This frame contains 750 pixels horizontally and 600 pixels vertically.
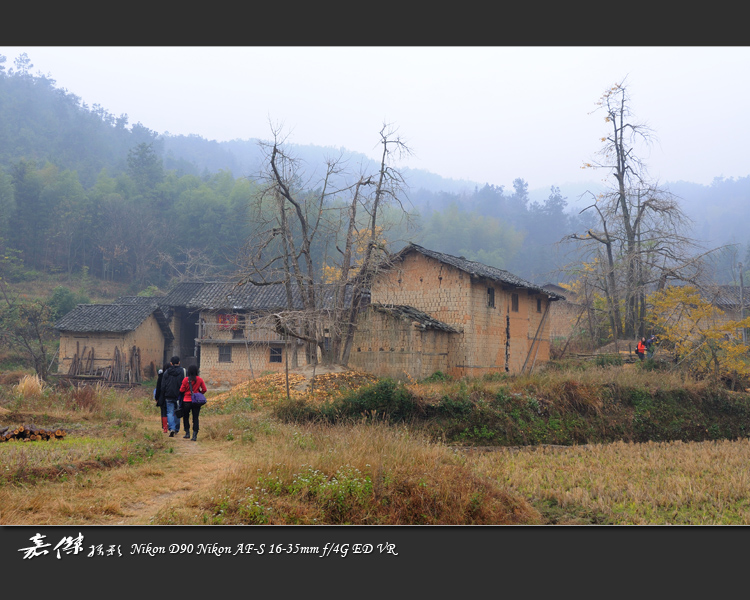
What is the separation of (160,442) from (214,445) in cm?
98

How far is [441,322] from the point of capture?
22.1 metres

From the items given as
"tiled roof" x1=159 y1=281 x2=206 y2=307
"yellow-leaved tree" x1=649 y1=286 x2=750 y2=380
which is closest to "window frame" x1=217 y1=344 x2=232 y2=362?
"tiled roof" x1=159 y1=281 x2=206 y2=307

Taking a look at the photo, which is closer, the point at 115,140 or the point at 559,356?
the point at 559,356

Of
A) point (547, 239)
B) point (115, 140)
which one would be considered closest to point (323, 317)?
point (547, 239)

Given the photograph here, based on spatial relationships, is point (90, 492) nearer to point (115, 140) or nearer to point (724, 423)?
point (724, 423)

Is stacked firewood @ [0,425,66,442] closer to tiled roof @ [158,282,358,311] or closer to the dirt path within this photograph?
the dirt path

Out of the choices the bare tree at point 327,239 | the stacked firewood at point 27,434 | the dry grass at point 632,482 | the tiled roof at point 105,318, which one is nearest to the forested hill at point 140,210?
the bare tree at point 327,239

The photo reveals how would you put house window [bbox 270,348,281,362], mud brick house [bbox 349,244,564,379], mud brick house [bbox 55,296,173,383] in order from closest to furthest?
mud brick house [bbox 349,244,564,379] → mud brick house [bbox 55,296,173,383] → house window [bbox 270,348,281,362]

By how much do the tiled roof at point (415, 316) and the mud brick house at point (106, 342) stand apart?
16.2 m

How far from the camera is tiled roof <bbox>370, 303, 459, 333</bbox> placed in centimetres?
2022

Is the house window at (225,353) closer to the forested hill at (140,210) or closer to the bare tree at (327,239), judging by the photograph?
the forested hill at (140,210)

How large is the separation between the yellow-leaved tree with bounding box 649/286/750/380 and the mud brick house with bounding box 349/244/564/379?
5639mm

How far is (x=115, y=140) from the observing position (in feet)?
325

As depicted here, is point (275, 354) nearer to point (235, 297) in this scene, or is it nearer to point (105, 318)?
point (235, 297)
